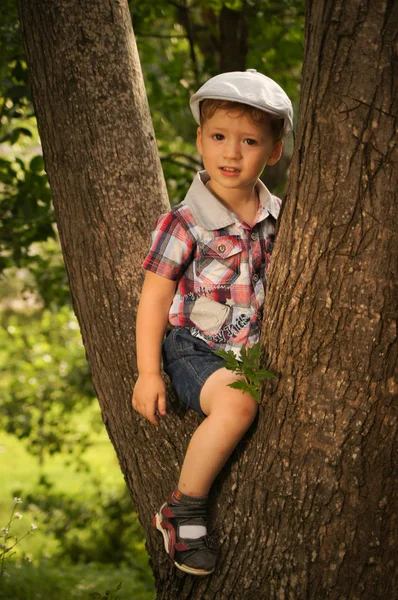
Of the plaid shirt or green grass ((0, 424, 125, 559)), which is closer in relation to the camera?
the plaid shirt

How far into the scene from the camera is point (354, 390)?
175 centimetres

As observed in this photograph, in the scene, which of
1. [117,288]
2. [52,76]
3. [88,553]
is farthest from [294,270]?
[88,553]

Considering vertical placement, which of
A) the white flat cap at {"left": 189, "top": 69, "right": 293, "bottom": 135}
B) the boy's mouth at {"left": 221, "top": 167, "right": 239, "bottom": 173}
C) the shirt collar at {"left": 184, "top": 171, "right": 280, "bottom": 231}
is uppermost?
the white flat cap at {"left": 189, "top": 69, "right": 293, "bottom": 135}

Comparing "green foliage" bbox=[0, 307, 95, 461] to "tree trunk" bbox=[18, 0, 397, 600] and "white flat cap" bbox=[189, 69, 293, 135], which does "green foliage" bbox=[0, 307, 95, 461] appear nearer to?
"tree trunk" bbox=[18, 0, 397, 600]

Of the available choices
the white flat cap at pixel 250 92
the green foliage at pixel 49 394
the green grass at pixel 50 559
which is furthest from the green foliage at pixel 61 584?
the white flat cap at pixel 250 92

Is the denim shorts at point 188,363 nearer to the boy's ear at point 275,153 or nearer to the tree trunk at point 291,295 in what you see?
the tree trunk at point 291,295

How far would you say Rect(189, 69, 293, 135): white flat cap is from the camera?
6.58ft

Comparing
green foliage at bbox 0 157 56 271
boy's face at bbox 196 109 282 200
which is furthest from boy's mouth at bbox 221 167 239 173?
green foliage at bbox 0 157 56 271

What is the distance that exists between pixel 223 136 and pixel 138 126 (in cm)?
42

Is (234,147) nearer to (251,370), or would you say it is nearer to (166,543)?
(251,370)

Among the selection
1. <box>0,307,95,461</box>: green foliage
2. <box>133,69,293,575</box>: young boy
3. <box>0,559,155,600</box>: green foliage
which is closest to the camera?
<box>133,69,293,575</box>: young boy

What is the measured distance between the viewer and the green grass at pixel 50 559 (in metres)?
4.10

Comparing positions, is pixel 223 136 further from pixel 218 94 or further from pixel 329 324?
pixel 329 324

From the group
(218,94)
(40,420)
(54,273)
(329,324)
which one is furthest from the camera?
(40,420)
